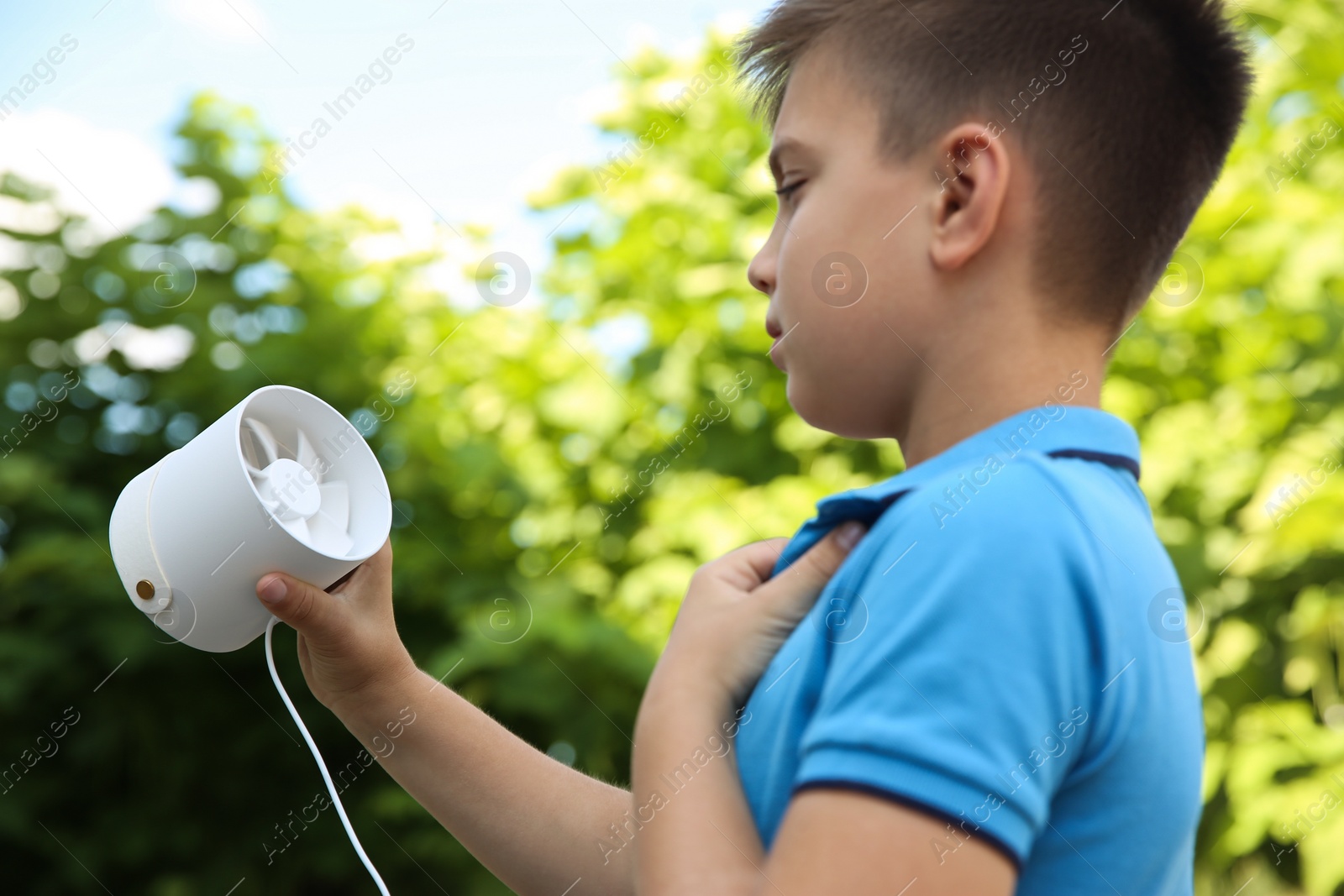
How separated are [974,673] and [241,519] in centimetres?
81

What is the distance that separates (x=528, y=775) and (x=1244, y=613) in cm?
172

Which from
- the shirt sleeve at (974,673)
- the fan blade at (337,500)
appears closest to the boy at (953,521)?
the shirt sleeve at (974,673)

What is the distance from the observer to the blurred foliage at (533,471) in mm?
2227

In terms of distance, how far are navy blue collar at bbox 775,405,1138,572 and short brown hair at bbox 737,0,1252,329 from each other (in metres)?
0.10

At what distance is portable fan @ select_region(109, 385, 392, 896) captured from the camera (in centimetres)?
119

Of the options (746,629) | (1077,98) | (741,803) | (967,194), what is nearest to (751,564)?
(746,629)

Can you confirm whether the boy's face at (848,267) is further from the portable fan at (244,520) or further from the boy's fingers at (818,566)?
the portable fan at (244,520)

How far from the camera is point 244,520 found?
119 centimetres

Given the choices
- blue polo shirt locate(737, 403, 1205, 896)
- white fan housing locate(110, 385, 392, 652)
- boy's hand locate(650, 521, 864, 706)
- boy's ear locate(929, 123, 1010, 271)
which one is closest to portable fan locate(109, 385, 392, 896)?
white fan housing locate(110, 385, 392, 652)

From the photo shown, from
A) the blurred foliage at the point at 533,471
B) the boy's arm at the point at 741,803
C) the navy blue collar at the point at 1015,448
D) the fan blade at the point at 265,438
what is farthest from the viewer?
the blurred foliage at the point at 533,471

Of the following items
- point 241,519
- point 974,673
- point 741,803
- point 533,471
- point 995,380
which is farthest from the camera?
point 533,471

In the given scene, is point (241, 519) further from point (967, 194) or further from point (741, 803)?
point (967, 194)

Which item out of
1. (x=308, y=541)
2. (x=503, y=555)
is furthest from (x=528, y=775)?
(x=503, y=555)

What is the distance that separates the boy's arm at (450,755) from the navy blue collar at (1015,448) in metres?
0.50
